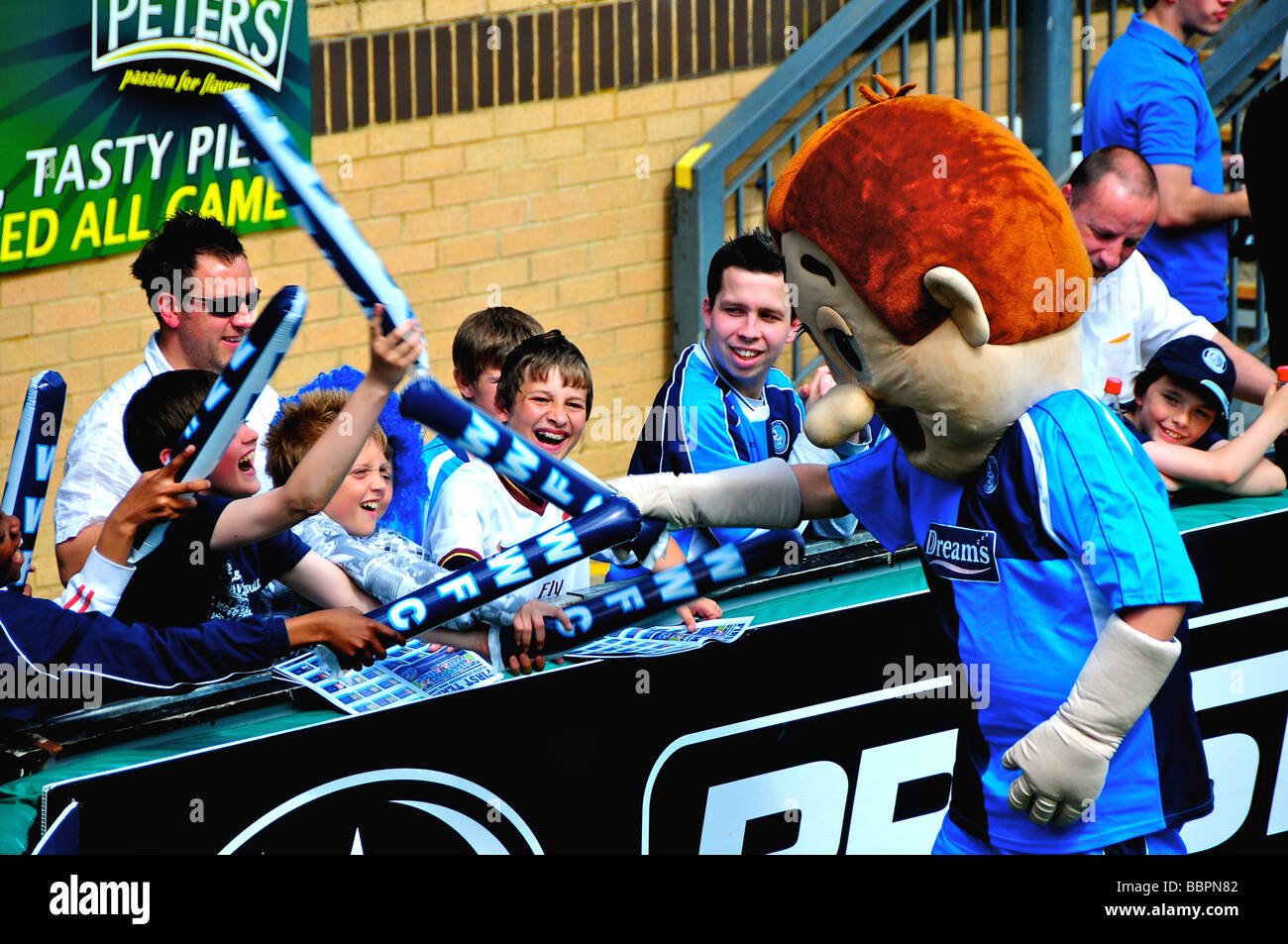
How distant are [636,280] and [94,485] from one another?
3250mm

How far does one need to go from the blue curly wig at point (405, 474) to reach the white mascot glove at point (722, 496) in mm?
956

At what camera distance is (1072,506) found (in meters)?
2.85

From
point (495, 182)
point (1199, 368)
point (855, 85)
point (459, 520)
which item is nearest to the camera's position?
point (459, 520)

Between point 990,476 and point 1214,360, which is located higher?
point 1214,360

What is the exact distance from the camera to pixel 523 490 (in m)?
3.75

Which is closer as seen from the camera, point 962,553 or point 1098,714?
point 1098,714

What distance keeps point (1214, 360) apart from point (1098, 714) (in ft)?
6.58

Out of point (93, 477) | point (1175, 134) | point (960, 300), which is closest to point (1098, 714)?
point (960, 300)

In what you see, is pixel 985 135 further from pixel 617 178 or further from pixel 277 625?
pixel 617 178

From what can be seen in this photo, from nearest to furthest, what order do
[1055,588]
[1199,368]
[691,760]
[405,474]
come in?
[1055,588] → [691,760] → [405,474] → [1199,368]

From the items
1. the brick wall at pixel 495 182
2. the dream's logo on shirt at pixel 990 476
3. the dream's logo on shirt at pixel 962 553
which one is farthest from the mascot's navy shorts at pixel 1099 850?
the brick wall at pixel 495 182

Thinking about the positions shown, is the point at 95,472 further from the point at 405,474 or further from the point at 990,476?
the point at 990,476

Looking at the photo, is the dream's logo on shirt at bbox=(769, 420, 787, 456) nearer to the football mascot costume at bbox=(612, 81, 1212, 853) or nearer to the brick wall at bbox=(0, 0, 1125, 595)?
the football mascot costume at bbox=(612, 81, 1212, 853)
